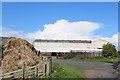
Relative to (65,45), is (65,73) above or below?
below

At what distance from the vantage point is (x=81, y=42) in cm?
9856

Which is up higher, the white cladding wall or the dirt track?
the white cladding wall

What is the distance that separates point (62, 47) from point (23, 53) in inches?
2790

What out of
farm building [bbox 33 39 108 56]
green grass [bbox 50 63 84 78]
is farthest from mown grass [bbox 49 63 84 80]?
farm building [bbox 33 39 108 56]

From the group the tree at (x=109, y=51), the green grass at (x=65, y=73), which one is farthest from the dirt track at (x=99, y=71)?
the tree at (x=109, y=51)

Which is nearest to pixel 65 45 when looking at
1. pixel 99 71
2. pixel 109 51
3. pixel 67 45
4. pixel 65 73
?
pixel 67 45

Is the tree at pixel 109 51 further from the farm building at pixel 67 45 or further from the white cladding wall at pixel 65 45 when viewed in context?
the white cladding wall at pixel 65 45

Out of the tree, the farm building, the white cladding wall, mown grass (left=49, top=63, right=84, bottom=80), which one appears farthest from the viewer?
the white cladding wall

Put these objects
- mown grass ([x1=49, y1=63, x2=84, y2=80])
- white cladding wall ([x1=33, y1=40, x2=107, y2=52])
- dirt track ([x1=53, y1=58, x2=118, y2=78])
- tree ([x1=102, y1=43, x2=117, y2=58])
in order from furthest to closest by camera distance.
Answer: white cladding wall ([x1=33, y1=40, x2=107, y2=52]) < tree ([x1=102, y1=43, x2=117, y2=58]) < dirt track ([x1=53, y1=58, x2=118, y2=78]) < mown grass ([x1=49, y1=63, x2=84, y2=80])

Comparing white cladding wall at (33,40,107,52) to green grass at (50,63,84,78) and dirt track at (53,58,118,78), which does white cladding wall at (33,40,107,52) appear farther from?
green grass at (50,63,84,78)

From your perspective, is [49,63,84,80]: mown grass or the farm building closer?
[49,63,84,80]: mown grass

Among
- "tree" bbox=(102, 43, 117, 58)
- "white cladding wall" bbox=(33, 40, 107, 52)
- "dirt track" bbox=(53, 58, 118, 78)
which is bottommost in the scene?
"dirt track" bbox=(53, 58, 118, 78)

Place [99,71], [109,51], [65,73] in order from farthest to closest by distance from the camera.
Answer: [109,51] → [99,71] → [65,73]

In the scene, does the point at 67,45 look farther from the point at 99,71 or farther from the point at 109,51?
the point at 99,71
